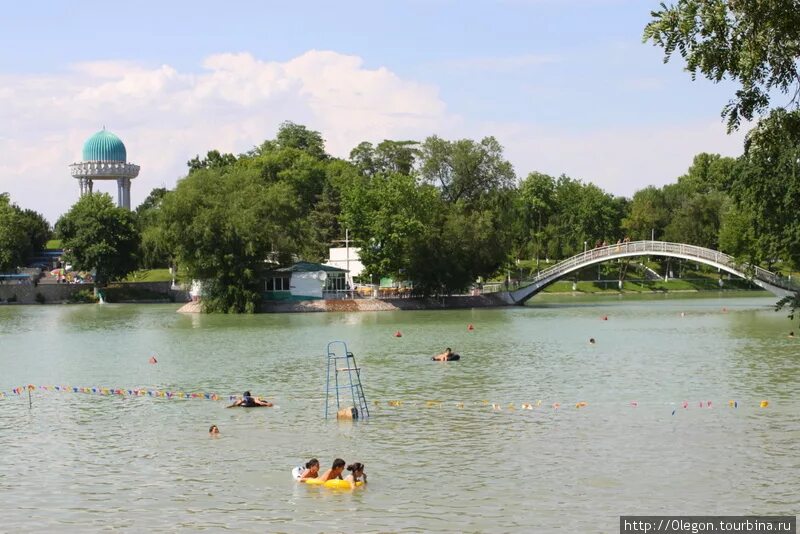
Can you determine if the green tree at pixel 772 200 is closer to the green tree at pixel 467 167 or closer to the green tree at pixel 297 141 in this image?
the green tree at pixel 467 167

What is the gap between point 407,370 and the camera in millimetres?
44375

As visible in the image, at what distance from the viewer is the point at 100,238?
109500 millimetres

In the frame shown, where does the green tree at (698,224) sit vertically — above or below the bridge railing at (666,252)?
above

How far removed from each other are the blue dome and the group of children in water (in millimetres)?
128211

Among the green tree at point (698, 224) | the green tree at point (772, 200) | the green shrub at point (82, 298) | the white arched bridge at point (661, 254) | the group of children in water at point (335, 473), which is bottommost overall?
the group of children in water at point (335, 473)

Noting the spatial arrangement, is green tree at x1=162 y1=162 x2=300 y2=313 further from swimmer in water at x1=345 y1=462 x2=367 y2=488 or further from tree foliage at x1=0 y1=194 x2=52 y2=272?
swimmer in water at x1=345 y1=462 x2=367 y2=488

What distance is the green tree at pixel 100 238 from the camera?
10862 centimetres

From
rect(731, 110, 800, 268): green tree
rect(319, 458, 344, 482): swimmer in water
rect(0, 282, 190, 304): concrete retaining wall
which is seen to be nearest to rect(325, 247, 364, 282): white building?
rect(0, 282, 190, 304): concrete retaining wall

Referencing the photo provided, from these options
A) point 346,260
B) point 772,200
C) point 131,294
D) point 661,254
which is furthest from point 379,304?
point 772,200

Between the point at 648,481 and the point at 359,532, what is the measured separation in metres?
6.86

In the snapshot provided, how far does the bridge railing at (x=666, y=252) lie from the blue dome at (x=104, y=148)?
230 feet

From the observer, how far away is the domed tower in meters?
144

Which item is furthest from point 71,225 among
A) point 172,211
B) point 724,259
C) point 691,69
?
point 691,69

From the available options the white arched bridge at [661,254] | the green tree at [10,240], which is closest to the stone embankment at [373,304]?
the white arched bridge at [661,254]
